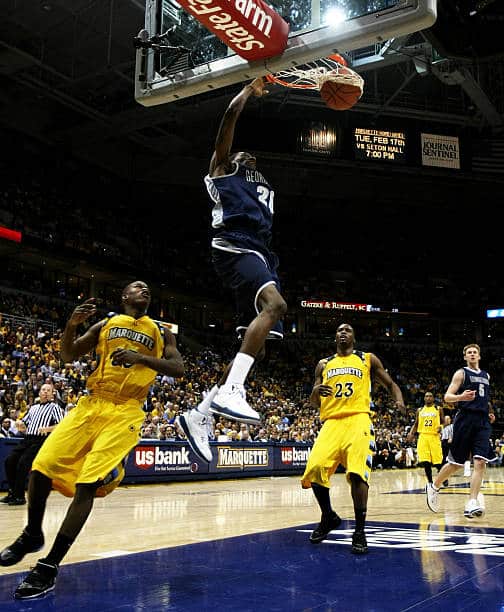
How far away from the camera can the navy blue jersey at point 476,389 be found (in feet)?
26.8

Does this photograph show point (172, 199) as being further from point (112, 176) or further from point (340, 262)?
point (340, 262)

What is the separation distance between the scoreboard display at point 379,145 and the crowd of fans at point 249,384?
10696 mm

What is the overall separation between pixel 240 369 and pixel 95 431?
3.46 ft

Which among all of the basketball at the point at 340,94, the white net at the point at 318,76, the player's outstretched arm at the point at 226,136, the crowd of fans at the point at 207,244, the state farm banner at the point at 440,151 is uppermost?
the state farm banner at the point at 440,151

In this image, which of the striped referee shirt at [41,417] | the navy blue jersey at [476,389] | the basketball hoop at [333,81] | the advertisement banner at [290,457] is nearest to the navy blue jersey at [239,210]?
the basketball hoop at [333,81]

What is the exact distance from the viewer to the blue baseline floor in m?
3.52

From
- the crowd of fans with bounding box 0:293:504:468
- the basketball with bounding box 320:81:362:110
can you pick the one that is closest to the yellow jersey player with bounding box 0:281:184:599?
the basketball with bounding box 320:81:362:110

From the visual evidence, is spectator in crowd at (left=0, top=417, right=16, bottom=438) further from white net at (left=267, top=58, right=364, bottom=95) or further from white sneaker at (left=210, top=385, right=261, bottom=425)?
white sneaker at (left=210, top=385, right=261, bottom=425)

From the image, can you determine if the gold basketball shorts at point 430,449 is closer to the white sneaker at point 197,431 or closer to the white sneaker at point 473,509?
the white sneaker at point 473,509

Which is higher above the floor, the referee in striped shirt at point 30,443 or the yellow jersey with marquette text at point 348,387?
the yellow jersey with marquette text at point 348,387

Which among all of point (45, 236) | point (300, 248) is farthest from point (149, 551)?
point (300, 248)

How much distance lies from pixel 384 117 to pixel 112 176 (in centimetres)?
1352

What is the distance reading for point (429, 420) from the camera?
13094 mm

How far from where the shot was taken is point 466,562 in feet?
15.5
